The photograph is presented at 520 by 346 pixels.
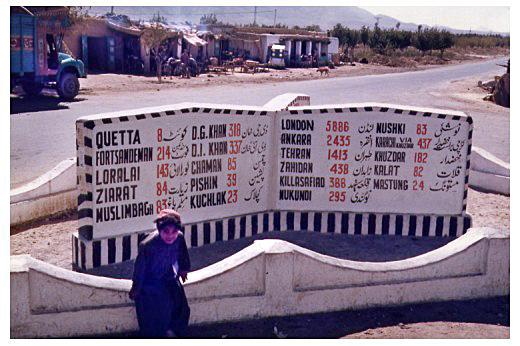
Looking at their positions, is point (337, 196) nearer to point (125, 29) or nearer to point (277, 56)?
point (125, 29)

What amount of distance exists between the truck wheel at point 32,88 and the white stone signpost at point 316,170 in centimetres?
1869

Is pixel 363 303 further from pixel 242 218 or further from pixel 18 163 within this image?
pixel 18 163

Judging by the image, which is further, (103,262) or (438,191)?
(438,191)

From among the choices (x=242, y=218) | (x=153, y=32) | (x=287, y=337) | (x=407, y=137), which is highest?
(x=153, y=32)

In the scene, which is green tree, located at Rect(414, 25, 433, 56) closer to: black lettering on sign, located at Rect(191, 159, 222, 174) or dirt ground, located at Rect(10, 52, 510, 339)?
dirt ground, located at Rect(10, 52, 510, 339)

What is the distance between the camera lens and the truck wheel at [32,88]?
25431 millimetres

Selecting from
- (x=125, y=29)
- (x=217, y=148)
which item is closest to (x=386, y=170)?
(x=217, y=148)

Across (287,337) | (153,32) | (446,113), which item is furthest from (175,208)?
(153,32)

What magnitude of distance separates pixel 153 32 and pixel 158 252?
118 feet

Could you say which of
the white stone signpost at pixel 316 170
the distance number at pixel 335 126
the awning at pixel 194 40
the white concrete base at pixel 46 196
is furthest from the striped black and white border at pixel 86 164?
the awning at pixel 194 40

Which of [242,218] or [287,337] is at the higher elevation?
[242,218]

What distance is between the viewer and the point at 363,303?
22.8ft

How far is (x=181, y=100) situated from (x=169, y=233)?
74.4ft

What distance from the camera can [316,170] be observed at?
9539 mm
